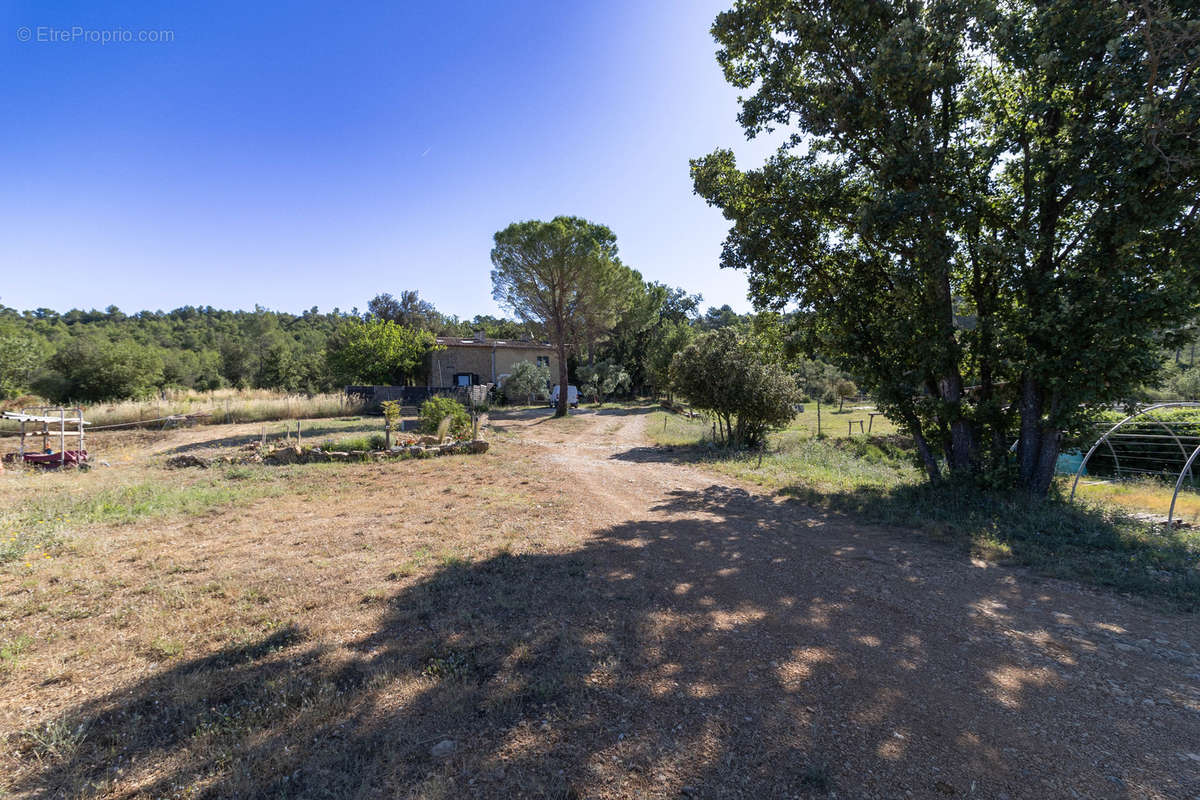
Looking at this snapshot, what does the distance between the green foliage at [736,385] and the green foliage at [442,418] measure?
24.3 feet

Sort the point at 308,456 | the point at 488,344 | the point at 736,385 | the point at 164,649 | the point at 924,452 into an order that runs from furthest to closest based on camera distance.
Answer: the point at 488,344 < the point at 736,385 < the point at 308,456 < the point at 924,452 < the point at 164,649

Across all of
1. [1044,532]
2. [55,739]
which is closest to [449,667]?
[55,739]

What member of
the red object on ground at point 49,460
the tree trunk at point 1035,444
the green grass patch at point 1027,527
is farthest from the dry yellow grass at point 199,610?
the tree trunk at point 1035,444

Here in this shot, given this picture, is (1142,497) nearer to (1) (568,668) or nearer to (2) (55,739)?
(1) (568,668)

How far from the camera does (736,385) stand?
15.5m

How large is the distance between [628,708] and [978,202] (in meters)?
8.68

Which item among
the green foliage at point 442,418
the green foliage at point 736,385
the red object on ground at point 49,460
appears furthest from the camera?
the green foliage at point 736,385

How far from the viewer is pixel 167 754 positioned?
8.39ft

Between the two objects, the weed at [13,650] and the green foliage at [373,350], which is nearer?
the weed at [13,650]

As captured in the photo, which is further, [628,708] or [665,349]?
[665,349]

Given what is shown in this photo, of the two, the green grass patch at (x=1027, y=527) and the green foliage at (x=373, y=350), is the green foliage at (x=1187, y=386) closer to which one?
the green grass patch at (x=1027, y=527)

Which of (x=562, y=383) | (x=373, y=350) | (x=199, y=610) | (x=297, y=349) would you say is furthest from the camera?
(x=297, y=349)

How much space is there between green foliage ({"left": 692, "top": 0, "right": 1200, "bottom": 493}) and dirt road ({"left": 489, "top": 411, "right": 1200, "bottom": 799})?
3.69m

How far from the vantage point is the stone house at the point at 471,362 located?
3506cm
